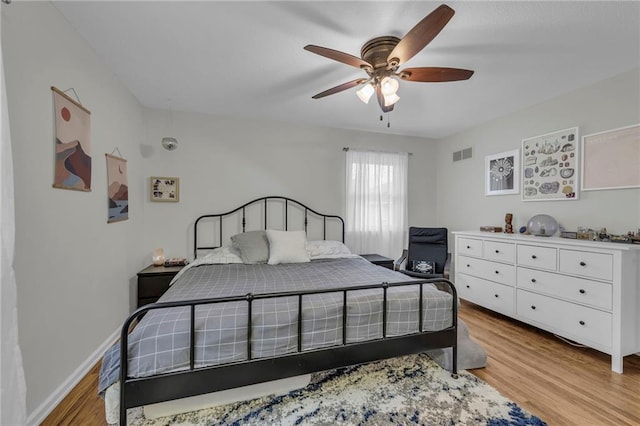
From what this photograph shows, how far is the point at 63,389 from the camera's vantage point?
5.77 ft

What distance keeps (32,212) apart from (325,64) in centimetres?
222

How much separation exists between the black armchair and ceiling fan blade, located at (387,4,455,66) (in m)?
2.45

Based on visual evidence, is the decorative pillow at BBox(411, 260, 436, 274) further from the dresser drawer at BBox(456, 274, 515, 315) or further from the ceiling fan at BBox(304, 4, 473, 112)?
the ceiling fan at BBox(304, 4, 473, 112)

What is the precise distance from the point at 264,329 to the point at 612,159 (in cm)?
333

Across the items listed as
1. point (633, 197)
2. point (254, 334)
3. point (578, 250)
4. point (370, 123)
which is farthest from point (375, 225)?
point (254, 334)

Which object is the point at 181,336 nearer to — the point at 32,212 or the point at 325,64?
the point at 32,212

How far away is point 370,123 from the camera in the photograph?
3.82 metres

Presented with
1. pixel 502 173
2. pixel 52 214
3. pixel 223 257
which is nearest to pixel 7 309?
pixel 52 214

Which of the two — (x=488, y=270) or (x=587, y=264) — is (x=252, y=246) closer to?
Answer: (x=488, y=270)

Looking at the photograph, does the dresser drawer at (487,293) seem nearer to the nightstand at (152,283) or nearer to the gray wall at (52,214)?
the nightstand at (152,283)

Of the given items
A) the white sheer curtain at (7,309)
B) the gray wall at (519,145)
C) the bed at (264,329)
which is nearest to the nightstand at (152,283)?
the bed at (264,329)

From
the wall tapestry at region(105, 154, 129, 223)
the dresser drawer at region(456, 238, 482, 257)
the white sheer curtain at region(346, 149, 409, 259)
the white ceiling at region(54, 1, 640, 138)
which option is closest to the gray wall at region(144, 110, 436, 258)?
A: the white sheer curtain at region(346, 149, 409, 259)

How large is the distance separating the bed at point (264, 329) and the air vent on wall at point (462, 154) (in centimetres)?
255

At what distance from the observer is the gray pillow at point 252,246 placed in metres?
2.96
